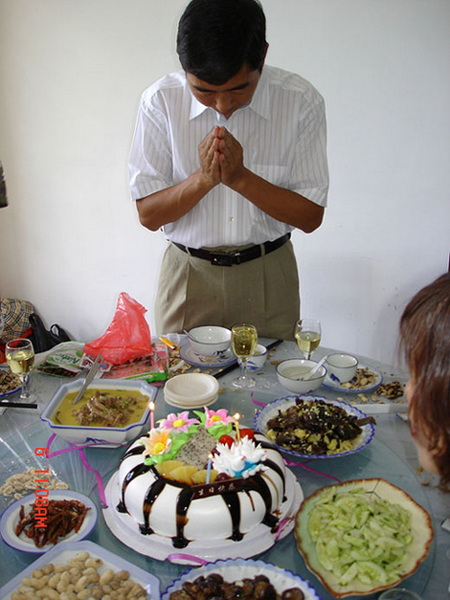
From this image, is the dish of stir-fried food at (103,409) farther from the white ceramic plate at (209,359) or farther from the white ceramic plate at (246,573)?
the white ceramic plate at (246,573)

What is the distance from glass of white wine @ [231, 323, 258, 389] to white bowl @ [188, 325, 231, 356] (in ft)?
0.48

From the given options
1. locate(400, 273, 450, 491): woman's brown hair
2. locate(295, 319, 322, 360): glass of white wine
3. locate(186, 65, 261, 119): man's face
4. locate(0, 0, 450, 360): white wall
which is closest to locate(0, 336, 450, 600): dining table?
locate(295, 319, 322, 360): glass of white wine

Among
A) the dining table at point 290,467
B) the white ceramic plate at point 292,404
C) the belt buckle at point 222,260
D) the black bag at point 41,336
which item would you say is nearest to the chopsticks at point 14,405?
the dining table at point 290,467

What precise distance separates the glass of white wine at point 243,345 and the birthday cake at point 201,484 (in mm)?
407

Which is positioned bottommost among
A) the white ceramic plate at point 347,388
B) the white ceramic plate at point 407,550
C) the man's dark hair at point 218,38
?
the white ceramic plate at point 407,550

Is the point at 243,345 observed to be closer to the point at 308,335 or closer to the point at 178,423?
the point at 308,335

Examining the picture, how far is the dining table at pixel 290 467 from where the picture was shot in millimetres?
1061

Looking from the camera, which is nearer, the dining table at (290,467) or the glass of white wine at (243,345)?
the dining table at (290,467)

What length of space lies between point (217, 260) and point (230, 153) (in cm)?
49

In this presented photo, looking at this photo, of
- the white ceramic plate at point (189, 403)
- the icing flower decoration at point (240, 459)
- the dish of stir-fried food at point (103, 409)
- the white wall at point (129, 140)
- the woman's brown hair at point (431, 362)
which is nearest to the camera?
the woman's brown hair at point (431, 362)

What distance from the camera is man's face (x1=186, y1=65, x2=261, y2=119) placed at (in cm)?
174

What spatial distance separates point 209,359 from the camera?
1880 mm

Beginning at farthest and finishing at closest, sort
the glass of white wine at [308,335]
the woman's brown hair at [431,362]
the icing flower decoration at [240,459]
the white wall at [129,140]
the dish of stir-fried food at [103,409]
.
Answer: the white wall at [129,140] < the glass of white wine at [308,335] < the dish of stir-fried food at [103,409] < the icing flower decoration at [240,459] < the woman's brown hair at [431,362]

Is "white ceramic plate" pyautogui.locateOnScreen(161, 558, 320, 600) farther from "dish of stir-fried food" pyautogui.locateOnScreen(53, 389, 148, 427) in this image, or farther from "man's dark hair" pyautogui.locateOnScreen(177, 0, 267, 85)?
"man's dark hair" pyautogui.locateOnScreen(177, 0, 267, 85)
